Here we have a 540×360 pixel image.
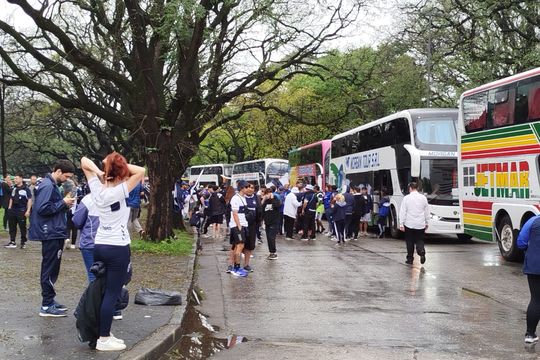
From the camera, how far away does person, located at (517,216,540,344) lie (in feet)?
23.2

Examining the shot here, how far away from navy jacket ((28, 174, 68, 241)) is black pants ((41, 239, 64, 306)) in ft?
0.36

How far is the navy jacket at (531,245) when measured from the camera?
278 inches

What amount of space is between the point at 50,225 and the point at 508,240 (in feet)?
35.0

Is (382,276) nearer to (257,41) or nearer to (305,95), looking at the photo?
(257,41)

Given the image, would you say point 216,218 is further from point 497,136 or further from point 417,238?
point 497,136

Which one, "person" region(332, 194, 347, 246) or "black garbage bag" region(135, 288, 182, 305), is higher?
"person" region(332, 194, 347, 246)

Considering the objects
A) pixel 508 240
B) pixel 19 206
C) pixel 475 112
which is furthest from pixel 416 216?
pixel 19 206

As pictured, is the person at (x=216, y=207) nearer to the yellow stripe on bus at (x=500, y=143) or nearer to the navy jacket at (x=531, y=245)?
the yellow stripe on bus at (x=500, y=143)

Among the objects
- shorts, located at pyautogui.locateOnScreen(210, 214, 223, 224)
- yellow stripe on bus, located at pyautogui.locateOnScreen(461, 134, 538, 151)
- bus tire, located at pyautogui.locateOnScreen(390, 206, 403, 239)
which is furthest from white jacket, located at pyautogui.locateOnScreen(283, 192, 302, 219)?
yellow stripe on bus, located at pyautogui.locateOnScreen(461, 134, 538, 151)

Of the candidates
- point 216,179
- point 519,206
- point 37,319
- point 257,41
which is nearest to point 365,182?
point 257,41

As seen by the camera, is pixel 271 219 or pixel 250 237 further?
pixel 271 219

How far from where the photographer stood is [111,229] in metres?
5.94

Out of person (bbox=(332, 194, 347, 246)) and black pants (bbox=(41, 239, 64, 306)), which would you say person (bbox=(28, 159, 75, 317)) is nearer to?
black pants (bbox=(41, 239, 64, 306))

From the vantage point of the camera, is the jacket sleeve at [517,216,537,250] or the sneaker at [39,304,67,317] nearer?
the jacket sleeve at [517,216,537,250]
